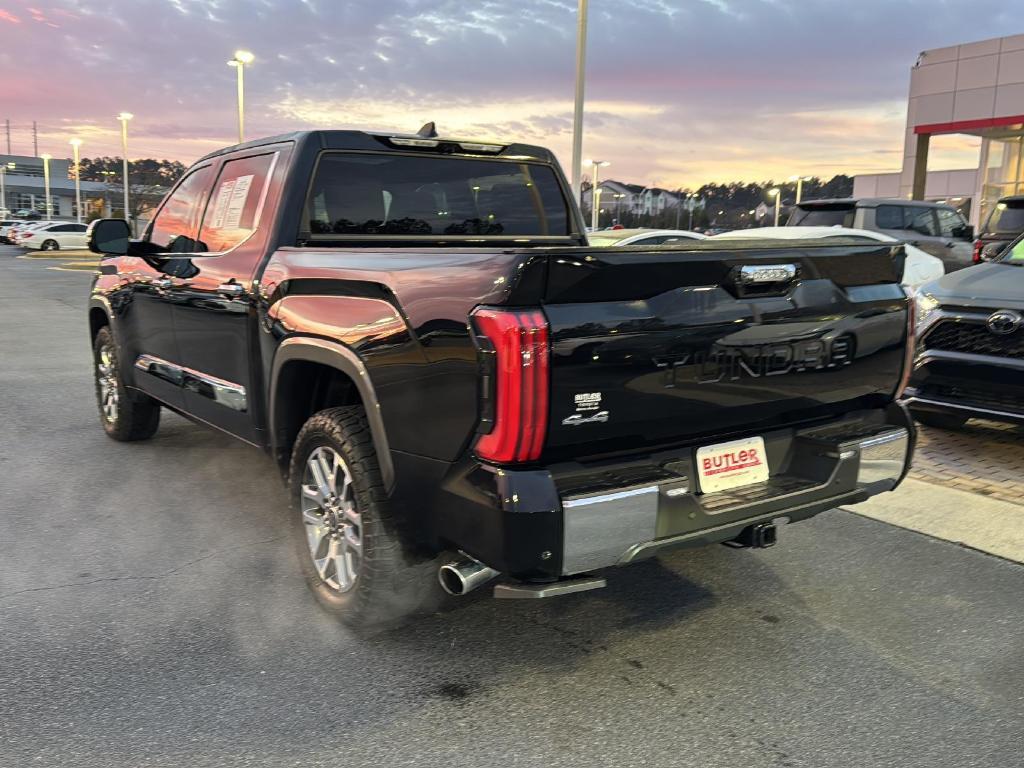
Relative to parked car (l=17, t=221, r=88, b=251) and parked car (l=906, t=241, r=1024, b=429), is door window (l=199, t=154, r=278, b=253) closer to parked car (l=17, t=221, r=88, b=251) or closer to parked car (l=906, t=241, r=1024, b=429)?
parked car (l=906, t=241, r=1024, b=429)

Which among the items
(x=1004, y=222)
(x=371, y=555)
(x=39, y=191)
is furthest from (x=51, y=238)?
(x=39, y=191)

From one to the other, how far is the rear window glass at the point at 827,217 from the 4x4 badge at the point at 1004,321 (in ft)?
26.2

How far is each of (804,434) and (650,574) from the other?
111cm

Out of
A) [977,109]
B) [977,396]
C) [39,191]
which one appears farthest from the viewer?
[39,191]

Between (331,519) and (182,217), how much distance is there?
255cm

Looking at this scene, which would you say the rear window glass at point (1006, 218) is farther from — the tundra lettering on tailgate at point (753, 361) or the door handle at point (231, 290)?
the door handle at point (231, 290)

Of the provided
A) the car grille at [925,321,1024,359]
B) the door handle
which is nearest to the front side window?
the car grille at [925,321,1024,359]

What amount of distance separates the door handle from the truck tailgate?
2054 millimetres

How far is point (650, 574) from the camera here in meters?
4.05

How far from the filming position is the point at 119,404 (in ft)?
19.9

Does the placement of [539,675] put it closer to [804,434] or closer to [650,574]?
[650,574]

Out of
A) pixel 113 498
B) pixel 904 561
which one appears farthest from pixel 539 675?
pixel 113 498

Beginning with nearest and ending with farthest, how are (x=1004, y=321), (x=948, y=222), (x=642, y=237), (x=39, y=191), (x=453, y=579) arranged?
(x=453, y=579) → (x=1004, y=321) → (x=642, y=237) → (x=948, y=222) → (x=39, y=191)

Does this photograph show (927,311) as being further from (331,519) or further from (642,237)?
(642,237)
